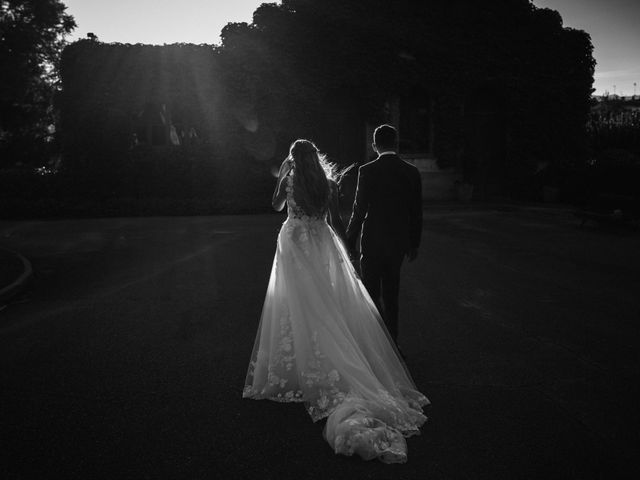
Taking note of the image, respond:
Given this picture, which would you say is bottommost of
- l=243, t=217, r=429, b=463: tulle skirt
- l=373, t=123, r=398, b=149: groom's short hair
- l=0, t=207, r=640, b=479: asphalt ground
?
l=0, t=207, r=640, b=479: asphalt ground

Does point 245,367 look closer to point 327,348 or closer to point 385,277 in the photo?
point 327,348

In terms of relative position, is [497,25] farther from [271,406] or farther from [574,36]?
[271,406]

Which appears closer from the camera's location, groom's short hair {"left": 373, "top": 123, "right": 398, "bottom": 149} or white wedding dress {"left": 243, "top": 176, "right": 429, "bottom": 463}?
white wedding dress {"left": 243, "top": 176, "right": 429, "bottom": 463}

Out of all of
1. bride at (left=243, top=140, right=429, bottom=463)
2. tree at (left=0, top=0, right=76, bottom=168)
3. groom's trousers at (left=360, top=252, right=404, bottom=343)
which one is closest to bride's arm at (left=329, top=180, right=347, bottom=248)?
bride at (left=243, top=140, right=429, bottom=463)

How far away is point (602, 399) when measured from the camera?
446 centimetres

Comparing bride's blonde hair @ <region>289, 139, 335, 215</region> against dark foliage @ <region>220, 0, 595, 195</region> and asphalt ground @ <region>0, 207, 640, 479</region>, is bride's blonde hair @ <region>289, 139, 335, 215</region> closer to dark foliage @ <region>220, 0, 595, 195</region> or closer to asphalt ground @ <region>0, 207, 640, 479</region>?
asphalt ground @ <region>0, 207, 640, 479</region>

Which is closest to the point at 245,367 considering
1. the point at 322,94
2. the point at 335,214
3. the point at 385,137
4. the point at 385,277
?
the point at 385,277

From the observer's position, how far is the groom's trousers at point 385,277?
5145mm

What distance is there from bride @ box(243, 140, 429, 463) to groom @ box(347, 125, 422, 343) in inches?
12.1

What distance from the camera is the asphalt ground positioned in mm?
3531

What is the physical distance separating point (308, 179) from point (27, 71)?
119ft

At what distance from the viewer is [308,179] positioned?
4664mm

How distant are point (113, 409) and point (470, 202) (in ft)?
62.8

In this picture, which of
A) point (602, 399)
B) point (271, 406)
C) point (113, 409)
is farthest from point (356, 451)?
point (602, 399)
